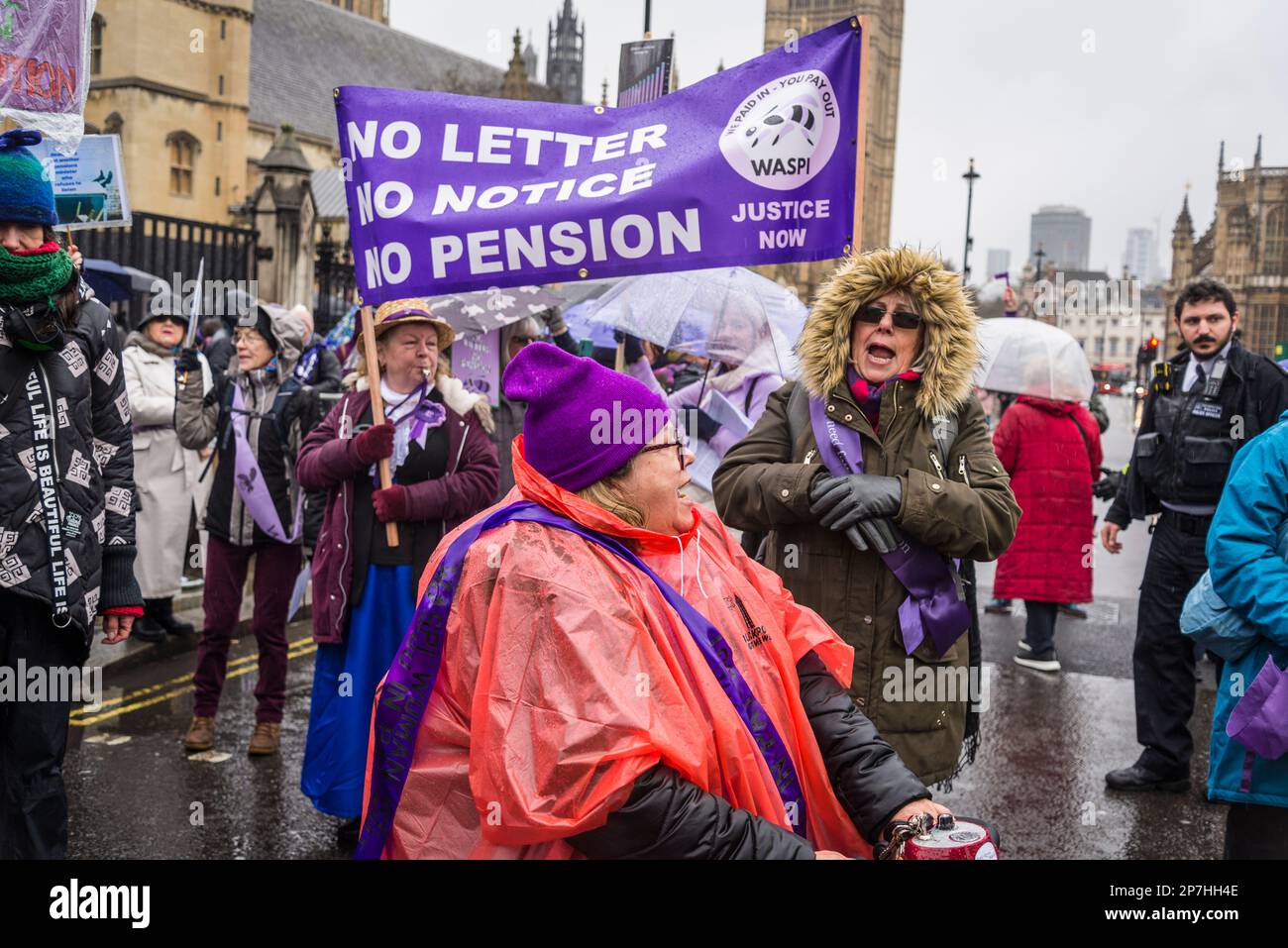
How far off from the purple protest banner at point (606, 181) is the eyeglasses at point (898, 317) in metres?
0.49

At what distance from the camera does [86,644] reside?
3736mm

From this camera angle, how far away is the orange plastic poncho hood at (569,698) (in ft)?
7.38

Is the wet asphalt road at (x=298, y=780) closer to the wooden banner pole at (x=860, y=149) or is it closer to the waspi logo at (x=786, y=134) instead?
the wooden banner pole at (x=860, y=149)

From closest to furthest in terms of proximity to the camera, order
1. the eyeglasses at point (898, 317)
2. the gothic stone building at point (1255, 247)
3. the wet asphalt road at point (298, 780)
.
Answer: the eyeglasses at point (898, 317), the wet asphalt road at point (298, 780), the gothic stone building at point (1255, 247)

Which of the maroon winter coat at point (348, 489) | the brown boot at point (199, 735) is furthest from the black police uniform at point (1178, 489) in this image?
the brown boot at point (199, 735)

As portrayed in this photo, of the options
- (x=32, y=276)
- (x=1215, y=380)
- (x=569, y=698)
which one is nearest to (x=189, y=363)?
(x=32, y=276)

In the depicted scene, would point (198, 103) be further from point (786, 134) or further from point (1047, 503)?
point (786, 134)

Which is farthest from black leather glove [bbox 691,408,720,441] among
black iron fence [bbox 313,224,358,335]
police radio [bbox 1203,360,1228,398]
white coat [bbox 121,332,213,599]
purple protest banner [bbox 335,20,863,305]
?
black iron fence [bbox 313,224,358,335]

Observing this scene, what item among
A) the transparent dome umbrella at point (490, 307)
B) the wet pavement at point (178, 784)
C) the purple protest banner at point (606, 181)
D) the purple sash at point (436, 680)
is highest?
the purple protest banner at point (606, 181)

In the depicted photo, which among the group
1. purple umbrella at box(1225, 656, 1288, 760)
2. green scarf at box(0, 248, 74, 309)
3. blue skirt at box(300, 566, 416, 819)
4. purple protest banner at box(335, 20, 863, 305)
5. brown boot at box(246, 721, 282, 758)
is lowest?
brown boot at box(246, 721, 282, 758)

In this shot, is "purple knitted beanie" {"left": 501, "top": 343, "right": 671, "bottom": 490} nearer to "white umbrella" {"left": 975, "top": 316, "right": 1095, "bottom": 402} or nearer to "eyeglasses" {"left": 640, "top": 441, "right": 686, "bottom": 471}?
"eyeglasses" {"left": 640, "top": 441, "right": 686, "bottom": 471}

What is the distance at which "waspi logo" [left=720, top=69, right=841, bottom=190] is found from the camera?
441 centimetres

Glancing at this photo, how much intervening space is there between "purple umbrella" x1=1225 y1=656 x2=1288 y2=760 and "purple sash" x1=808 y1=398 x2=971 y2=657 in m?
0.80
